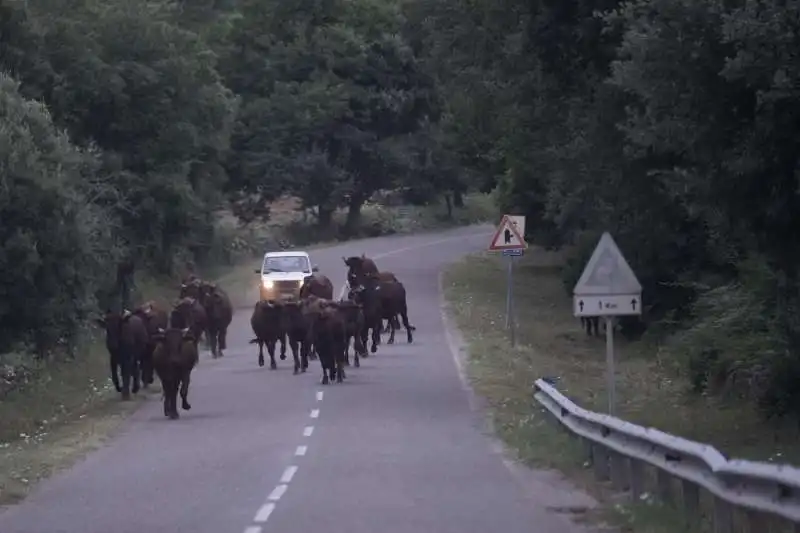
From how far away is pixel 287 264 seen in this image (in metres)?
47.4

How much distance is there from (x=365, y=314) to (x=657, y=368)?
652cm

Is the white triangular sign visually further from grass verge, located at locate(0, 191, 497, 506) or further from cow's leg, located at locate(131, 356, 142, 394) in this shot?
cow's leg, located at locate(131, 356, 142, 394)

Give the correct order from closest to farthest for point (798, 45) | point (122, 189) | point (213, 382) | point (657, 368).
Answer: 1. point (798, 45)
2. point (213, 382)
3. point (657, 368)
4. point (122, 189)

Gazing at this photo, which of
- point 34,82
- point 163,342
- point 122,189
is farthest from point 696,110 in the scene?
point 122,189

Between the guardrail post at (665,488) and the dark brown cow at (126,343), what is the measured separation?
15.9 meters

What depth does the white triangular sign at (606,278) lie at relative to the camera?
58.1 feet

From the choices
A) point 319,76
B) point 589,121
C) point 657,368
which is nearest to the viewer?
point 589,121

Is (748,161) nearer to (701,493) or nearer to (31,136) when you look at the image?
(701,493)

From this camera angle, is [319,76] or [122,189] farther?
[319,76]

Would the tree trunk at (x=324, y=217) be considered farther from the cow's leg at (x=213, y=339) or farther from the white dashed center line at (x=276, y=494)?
the white dashed center line at (x=276, y=494)

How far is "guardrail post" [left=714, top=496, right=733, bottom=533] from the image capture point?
12.3m

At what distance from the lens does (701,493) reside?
14570mm

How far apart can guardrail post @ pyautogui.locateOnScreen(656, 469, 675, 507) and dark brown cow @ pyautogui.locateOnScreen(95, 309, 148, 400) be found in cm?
1591

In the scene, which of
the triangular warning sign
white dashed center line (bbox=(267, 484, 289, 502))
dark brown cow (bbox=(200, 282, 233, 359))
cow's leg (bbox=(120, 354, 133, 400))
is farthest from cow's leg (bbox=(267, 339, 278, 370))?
white dashed center line (bbox=(267, 484, 289, 502))
